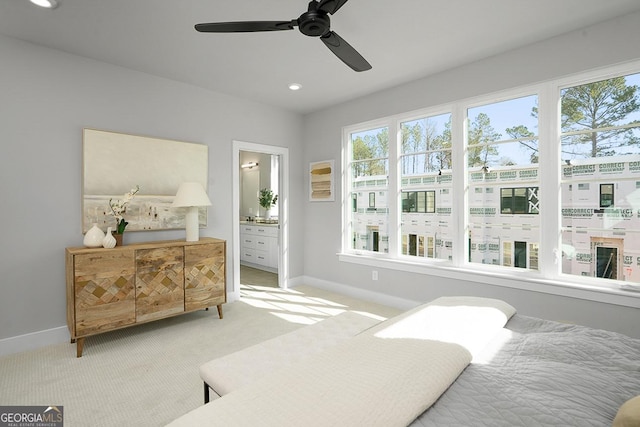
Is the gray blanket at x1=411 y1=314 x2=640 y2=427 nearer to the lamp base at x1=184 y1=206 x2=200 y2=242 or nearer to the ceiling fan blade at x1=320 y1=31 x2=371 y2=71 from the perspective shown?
the ceiling fan blade at x1=320 y1=31 x2=371 y2=71

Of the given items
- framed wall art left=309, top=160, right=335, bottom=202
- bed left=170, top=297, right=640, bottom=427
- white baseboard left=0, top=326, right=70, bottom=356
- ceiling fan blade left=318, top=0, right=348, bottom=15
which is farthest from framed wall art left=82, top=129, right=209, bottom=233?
bed left=170, top=297, right=640, bottom=427

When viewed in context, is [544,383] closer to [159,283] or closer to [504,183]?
[504,183]

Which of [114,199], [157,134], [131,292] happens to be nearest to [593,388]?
[131,292]

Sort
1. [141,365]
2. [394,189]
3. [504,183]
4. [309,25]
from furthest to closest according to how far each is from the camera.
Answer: [394,189]
[504,183]
[141,365]
[309,25]

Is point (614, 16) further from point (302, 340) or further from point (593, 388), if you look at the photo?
point (302, 340)

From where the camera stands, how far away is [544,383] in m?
1.06

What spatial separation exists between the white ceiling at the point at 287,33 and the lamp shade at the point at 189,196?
1.25 m

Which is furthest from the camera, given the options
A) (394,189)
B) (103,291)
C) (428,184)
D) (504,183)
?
(394,189)

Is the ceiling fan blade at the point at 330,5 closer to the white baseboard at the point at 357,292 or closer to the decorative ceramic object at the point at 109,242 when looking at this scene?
the decorative ceramic object at the point at 109,242


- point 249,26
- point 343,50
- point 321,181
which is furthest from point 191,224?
point 343,50

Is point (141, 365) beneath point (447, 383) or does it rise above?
beneath

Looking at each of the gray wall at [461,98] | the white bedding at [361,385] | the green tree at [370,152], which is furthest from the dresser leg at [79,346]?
the green tree at [370,152]

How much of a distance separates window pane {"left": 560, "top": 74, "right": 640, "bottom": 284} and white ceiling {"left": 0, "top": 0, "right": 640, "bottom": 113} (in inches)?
25.4

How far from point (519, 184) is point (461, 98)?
1.07 metres
